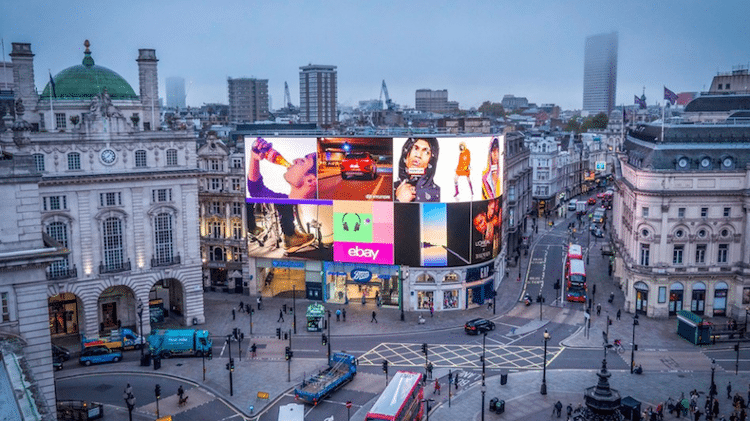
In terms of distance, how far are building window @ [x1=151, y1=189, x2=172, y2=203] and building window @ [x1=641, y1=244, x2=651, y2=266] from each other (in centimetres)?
4712

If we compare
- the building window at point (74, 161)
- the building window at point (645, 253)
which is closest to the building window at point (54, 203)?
the building window at point (74, 161)

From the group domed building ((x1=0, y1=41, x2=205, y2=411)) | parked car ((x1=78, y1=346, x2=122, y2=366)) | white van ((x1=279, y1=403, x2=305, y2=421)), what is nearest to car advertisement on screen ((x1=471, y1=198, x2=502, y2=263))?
domed building ((x1=0, y1=41, x2=205, y2=411))

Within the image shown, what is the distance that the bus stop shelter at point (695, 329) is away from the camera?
62719 millimetres

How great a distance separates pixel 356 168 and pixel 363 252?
9.06 meters

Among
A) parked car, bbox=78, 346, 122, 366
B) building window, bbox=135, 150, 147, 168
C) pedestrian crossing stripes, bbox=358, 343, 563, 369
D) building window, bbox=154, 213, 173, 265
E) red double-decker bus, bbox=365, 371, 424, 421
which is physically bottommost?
pedestrian crossing stripes, bbox=358, 343, 563, 369

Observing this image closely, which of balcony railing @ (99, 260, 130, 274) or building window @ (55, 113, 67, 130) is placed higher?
building window @ (55, 113, 67, 130)

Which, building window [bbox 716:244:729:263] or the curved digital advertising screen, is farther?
the curved digital advertising screen

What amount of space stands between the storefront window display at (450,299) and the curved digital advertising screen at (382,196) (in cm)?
316

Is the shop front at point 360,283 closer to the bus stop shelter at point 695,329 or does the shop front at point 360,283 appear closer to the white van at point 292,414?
the bus stop shelter at point 695,329

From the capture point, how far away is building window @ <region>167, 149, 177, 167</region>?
67.6 metres

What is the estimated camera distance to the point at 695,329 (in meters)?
62.9

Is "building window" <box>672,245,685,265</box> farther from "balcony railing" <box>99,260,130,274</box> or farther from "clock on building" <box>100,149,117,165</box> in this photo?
"clock on building" <box>100,149,117,165</box>

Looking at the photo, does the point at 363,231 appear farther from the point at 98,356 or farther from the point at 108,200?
the point at 98,356

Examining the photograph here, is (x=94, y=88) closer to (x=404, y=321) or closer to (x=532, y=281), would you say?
(x=404, y=321)
